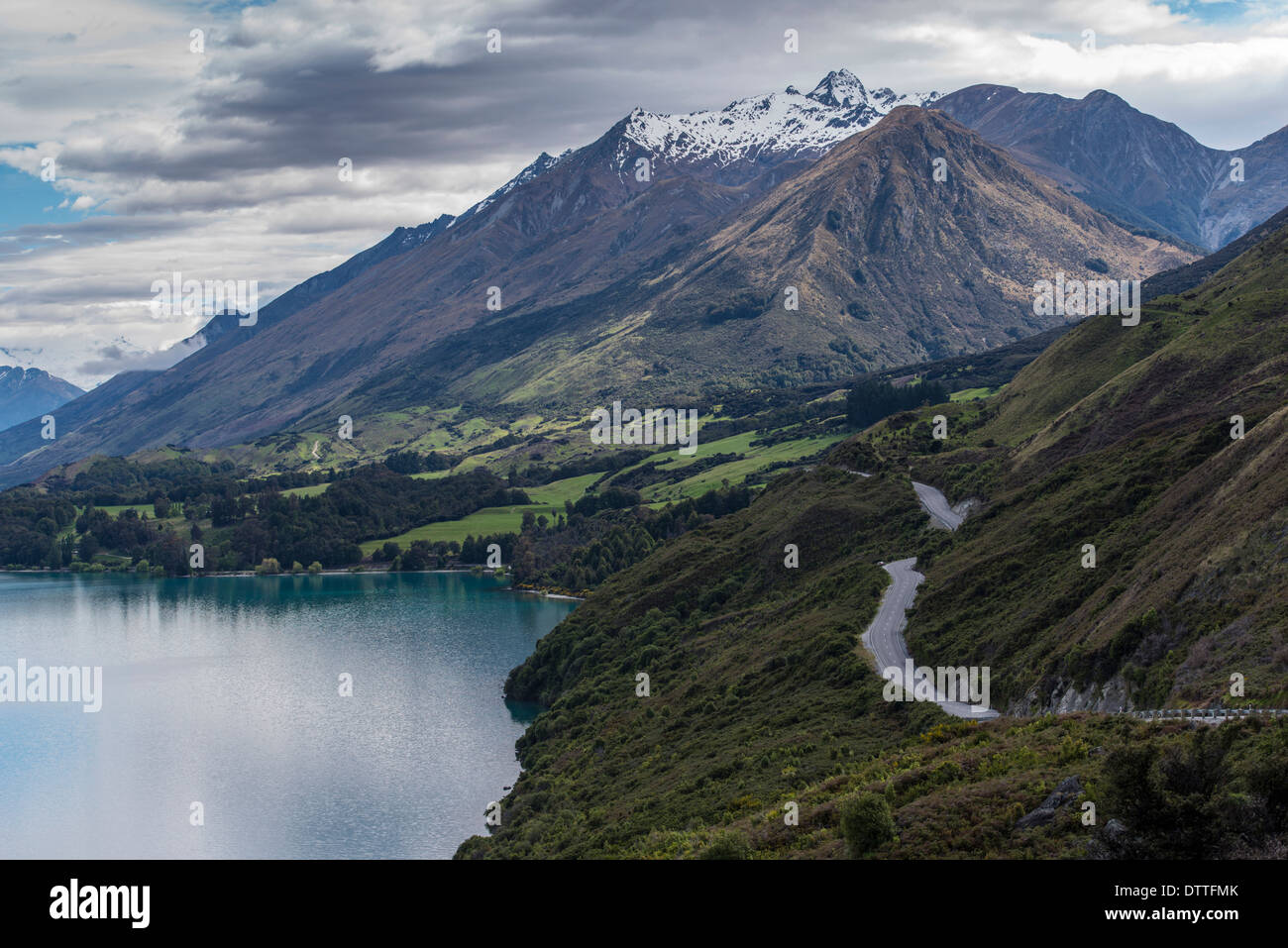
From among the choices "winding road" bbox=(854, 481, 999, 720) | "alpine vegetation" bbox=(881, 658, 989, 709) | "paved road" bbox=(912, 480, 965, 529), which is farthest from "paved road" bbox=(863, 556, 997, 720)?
"paved road" bbox=(912, 480, 965, 529)

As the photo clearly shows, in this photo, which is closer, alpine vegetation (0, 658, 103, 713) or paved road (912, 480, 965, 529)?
paved road (912, 480, 965, 529)

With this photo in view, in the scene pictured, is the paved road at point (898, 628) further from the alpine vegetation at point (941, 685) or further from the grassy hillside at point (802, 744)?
the grassy hillside at point (802, 744)

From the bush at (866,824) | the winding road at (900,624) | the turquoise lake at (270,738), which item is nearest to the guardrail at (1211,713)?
the bush at (866,824)

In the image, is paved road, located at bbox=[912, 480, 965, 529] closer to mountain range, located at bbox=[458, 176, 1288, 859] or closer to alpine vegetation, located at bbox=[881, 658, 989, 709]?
mountain range, located at bbox=[458, 176, 1288, 859]

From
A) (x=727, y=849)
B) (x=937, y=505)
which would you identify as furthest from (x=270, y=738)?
(x=727, y=849)

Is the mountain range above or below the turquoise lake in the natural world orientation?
above
